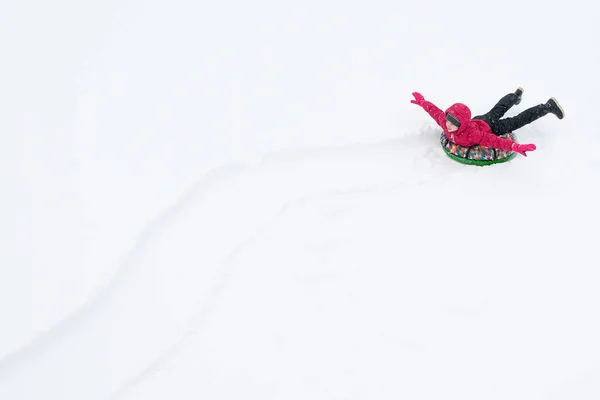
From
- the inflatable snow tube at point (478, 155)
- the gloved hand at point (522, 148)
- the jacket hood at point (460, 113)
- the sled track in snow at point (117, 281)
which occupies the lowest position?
the sled track in snow at point (117, 281)

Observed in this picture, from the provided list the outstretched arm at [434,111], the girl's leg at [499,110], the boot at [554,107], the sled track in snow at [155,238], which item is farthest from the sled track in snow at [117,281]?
the boot at [554,107]

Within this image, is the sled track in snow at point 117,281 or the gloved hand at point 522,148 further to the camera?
the gloved hand at point 522,148

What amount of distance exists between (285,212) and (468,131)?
1701 millimetres

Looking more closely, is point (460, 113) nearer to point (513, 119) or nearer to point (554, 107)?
point (513, 119)

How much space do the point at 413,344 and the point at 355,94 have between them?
265 centimetres

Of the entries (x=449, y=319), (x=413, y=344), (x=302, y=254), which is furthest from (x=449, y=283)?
(x=302, y=254)

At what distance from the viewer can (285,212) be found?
3967 millimetres

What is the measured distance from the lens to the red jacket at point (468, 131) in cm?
402

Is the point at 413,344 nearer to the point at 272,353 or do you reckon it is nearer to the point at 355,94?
the point at 272,353

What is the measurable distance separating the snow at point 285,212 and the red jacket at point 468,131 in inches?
11.4

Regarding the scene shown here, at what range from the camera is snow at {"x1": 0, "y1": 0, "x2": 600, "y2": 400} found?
317 cm

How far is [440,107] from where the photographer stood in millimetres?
4750

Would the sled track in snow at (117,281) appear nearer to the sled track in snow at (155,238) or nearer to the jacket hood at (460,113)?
the sled track in snow at (155,238)

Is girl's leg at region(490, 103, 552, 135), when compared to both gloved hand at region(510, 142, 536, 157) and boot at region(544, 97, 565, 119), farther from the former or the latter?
gloved hand at region(510, 142, 536, 157)
